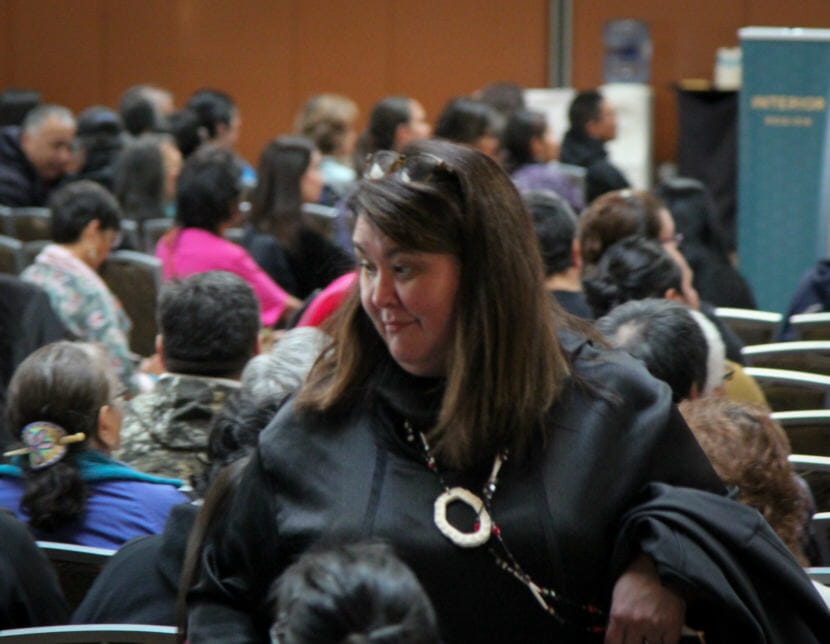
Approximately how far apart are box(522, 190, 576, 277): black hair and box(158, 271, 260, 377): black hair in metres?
1.03

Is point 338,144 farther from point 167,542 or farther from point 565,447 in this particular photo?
point 565,447

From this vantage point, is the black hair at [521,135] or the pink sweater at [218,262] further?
the black hair at [521,135]

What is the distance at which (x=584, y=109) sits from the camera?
351 inches

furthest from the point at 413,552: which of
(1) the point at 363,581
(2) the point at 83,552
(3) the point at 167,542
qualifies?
(2) the point at 83,552

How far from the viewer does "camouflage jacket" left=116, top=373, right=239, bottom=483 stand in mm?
3268

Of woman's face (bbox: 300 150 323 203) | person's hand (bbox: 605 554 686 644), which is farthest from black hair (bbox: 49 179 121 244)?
person's hand (bbox: 605 554 686 644)

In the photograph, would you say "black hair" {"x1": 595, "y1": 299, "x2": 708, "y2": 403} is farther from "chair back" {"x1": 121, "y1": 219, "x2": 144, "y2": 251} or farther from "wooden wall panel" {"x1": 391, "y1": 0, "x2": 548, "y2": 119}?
"wooden wall panel" {"x1": 391, "y1": 0, "x2": 548, "y2": 119}

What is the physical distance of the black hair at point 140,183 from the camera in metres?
7.03

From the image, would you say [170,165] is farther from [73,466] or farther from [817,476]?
[817,476]

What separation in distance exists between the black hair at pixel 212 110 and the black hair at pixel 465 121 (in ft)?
6.14

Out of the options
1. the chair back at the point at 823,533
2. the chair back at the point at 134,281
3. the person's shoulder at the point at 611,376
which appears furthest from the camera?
the chair back at the point at 134,281

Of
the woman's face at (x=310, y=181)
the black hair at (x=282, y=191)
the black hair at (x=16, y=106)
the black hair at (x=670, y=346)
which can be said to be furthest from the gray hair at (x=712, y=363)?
the black hair at (x=16, y=106)

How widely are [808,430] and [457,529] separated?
6.97 feet

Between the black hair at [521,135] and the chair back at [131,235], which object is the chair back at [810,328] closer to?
the black hair at [521,135]
